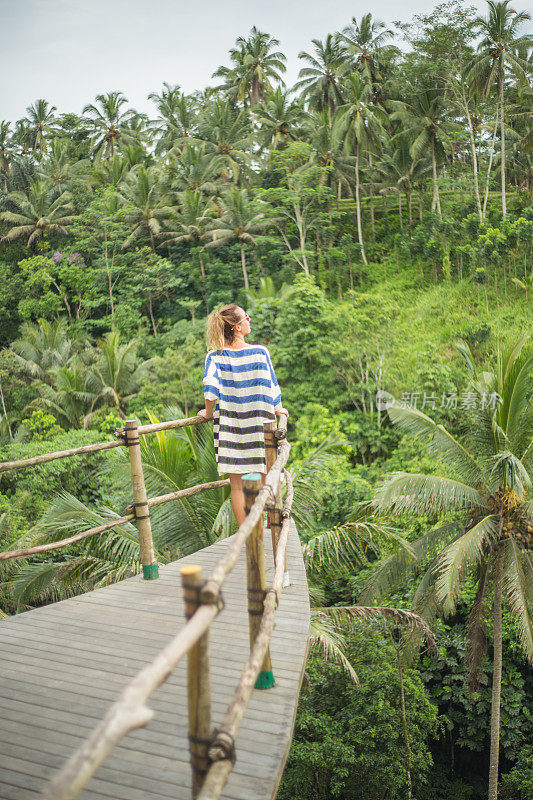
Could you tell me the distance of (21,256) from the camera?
86.1 feet

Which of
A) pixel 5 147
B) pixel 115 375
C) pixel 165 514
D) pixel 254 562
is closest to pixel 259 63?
pixel 5 147

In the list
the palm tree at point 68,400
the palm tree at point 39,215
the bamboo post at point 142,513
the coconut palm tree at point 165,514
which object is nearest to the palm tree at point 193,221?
the palm tree at point 39,215

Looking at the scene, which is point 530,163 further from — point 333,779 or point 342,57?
point 333,779

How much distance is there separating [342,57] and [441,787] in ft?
98.6

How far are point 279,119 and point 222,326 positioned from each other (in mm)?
25713

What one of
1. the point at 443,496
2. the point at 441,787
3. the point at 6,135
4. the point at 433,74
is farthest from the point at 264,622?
the point at 6,135

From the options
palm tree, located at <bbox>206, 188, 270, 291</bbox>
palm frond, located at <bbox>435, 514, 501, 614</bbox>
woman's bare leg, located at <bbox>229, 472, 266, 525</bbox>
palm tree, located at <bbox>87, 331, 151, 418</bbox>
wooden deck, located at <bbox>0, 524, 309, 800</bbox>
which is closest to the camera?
wooden deck, located at <bbox>0, 524, 309, 800</bbox>

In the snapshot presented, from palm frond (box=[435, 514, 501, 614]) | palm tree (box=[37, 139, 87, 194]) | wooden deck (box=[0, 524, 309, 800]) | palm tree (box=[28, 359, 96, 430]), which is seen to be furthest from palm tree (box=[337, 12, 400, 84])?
wooden deck (box=[0, 524, 309, 800])

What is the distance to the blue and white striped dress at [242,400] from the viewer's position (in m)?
3.52

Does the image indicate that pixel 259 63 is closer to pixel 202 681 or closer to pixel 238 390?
pixel 238 390

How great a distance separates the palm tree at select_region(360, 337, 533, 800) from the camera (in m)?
7.91

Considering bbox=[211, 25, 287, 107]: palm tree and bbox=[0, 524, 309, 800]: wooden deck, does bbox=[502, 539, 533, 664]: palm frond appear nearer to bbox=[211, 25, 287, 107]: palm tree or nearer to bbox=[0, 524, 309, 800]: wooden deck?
bbox=[0, 524, 309, 800]: wooden deck

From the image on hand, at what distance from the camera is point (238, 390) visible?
3.56 meters

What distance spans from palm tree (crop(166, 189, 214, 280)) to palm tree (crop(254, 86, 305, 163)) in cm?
485
